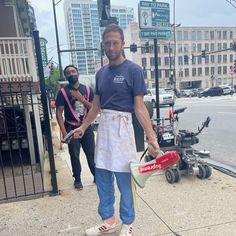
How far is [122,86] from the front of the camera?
2410mm

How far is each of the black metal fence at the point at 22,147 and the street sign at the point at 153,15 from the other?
2.05 metres

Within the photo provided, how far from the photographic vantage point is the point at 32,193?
3973 millimetres

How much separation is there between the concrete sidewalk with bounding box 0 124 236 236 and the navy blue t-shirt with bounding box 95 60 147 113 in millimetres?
1349

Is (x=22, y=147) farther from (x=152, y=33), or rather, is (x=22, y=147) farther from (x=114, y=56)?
(x=114, y=56)

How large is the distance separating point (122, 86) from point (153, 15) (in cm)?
250

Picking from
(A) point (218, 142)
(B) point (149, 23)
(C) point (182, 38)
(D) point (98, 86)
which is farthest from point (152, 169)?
(C) point (182, 38)

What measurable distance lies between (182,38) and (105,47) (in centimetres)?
7291

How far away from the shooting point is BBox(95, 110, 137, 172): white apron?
2463 millimetres

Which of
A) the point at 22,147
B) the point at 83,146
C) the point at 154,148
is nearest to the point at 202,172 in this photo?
the point at 83,146

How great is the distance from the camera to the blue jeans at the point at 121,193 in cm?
259

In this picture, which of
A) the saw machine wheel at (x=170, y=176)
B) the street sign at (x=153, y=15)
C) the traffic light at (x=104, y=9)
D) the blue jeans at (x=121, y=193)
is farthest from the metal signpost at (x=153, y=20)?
the blue jeans at (x=121, y=193)

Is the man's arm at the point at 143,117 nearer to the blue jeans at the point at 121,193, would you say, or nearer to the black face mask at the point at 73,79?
the blue jeans at the point at 121,193

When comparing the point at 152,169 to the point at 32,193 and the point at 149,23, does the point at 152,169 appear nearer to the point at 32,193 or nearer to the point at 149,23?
the point at 32,193

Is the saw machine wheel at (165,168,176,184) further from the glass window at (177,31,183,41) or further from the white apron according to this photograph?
the glass window at (177,31,183,41)
